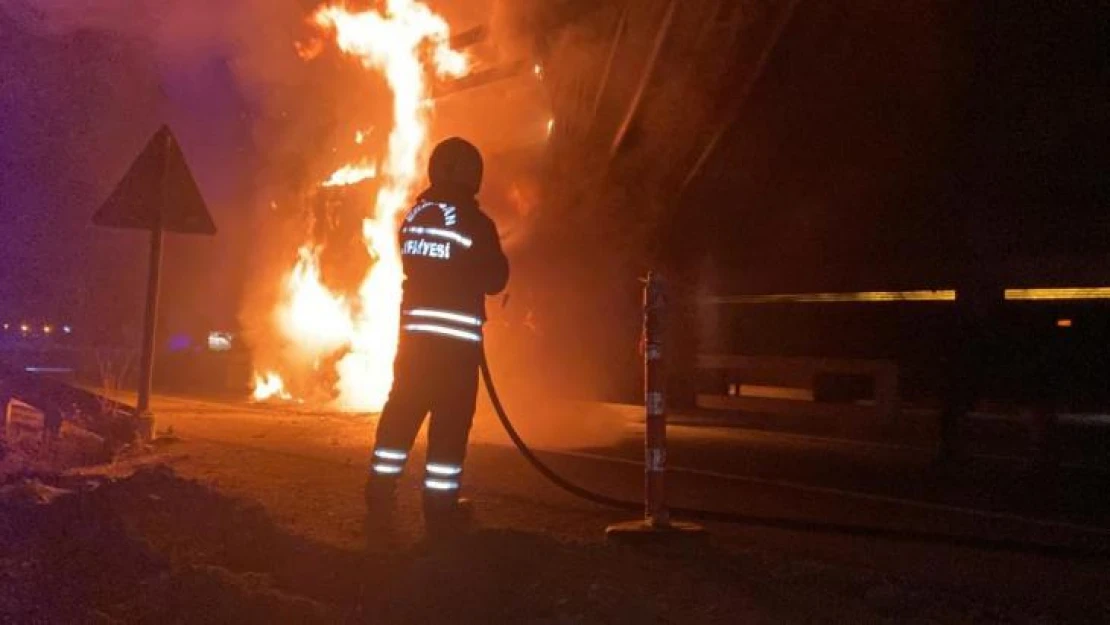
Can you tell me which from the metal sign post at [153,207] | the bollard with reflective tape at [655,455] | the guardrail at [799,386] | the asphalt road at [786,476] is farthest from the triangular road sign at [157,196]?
the bollard with reflective tape at [655,455]

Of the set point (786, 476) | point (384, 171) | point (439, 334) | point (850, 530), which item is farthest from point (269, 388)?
point (850, 530)

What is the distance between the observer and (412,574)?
3.90 m

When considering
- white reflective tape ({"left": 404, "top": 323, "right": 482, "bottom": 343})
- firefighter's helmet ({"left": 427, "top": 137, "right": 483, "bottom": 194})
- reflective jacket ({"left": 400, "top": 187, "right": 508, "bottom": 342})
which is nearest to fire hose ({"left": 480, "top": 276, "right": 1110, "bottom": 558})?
white reflective tape ({"left": 404, "top": 323, "right": 482, "bottom": 343})

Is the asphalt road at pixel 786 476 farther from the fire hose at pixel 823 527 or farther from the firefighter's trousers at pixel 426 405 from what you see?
the firefighter's trousers at pixel 426 405

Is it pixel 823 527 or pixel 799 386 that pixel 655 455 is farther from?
pixel 799 386

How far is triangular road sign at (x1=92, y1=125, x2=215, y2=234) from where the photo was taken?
7.85 metres

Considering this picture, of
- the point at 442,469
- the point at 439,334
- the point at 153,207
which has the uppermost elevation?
the point at 153,207

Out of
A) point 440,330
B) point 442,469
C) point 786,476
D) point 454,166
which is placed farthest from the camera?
point 786,476

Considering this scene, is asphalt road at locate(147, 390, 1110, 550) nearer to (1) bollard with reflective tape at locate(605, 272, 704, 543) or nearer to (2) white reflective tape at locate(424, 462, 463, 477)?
(1) bollard with reflective tape at locate(605, 272, 704, 543)

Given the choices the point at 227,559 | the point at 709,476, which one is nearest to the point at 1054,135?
the point at 709,476

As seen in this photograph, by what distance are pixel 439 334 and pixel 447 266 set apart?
1.15 ft

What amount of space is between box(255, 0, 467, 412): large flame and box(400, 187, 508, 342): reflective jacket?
22.8 ft

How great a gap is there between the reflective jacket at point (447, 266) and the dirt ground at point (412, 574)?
1.05 metres

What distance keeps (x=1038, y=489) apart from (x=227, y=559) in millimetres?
5149
